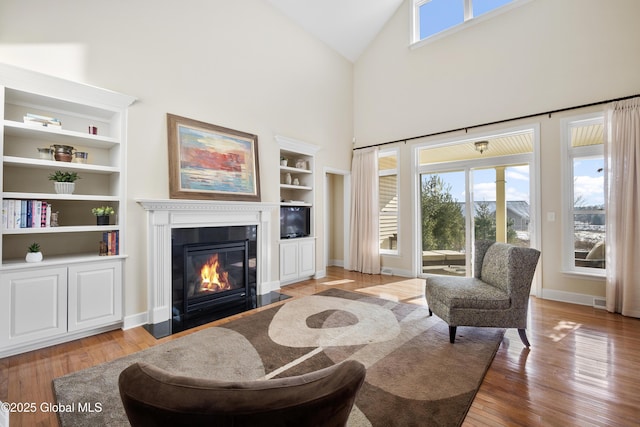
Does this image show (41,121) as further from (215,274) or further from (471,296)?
(471,296)

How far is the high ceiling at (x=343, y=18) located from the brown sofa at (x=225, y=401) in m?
5.43

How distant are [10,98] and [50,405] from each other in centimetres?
261

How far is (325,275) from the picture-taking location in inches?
216

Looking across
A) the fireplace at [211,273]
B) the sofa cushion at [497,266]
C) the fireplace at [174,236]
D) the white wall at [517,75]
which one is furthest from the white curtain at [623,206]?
the fireplace at [211,273]

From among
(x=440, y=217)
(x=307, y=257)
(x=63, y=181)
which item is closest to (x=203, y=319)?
(x=63, y=181)

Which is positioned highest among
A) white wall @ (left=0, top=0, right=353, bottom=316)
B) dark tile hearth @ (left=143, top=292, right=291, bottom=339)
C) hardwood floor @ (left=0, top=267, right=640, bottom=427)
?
white wall @ (left=0, top=0, right=353, bottom=316)

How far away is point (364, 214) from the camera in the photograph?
18.8 feet

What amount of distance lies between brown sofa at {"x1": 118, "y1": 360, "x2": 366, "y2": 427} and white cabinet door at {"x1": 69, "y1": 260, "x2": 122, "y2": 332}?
2702mm

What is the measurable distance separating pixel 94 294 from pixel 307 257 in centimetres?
303

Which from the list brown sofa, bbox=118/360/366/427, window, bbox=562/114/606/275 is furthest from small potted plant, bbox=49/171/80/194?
window, bbox=562/114/606/275

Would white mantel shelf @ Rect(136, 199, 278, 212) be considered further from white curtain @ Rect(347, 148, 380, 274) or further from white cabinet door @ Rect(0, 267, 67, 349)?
white curtain @ Rect(347, 148, 380, 274)

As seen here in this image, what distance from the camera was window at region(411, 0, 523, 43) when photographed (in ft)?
15.2

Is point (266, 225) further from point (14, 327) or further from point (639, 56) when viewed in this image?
point (639, 56)

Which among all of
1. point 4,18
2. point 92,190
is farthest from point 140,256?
point 4,18
